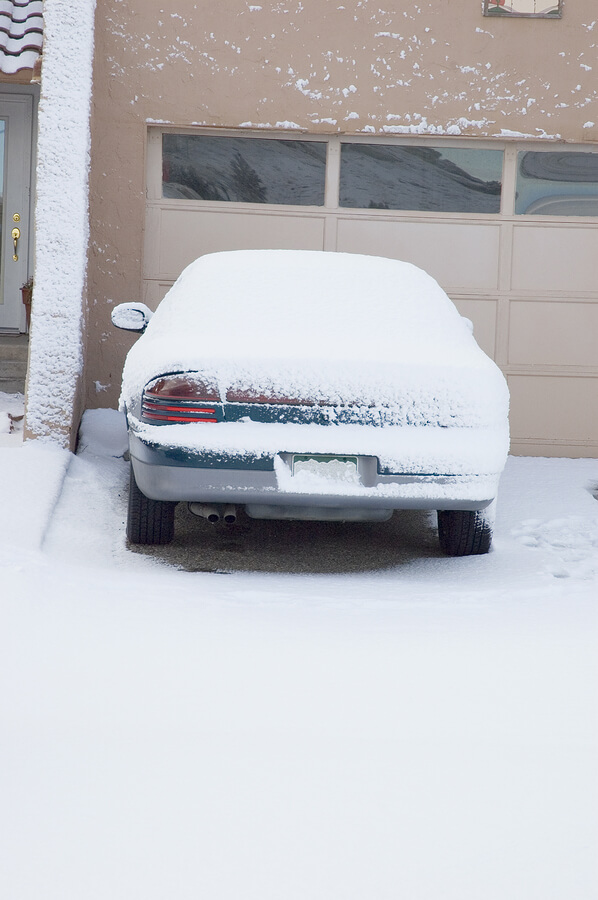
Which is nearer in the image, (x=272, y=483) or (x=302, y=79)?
(x=272, y=483)

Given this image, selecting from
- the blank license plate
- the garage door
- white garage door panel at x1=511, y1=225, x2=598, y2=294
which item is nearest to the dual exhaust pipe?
the blank license plate

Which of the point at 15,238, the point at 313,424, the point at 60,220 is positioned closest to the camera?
the point at 313,424

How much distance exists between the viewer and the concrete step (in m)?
8.34

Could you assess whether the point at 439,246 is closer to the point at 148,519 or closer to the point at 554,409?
the point at 554,409

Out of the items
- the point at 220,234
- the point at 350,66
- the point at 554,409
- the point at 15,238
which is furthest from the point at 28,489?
the point at 15,238

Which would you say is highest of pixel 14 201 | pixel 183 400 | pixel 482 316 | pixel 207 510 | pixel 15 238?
pixel 14 201

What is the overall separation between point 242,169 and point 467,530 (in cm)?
410

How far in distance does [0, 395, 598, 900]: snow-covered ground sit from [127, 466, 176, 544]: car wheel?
0.15 metres

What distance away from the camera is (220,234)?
7.99 m

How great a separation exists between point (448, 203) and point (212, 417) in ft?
14.5

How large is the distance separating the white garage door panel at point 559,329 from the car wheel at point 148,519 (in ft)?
13.2

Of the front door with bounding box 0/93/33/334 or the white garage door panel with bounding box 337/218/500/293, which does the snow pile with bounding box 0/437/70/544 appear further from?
the front door with bounding box 0/93/33/334

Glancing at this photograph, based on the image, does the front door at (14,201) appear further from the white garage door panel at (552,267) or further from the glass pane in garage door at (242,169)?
the white garage door panel at (552,267)

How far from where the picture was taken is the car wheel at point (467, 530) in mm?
4934
